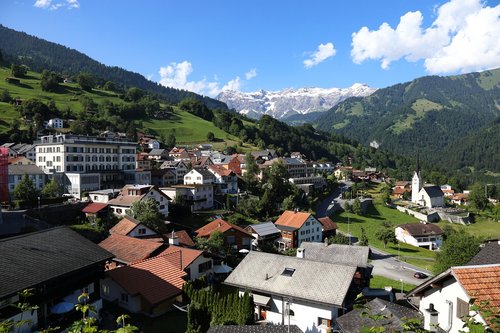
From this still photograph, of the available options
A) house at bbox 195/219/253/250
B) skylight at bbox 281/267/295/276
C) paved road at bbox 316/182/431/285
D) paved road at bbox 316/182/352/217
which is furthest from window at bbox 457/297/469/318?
paved road at bbox 316/182/352/217

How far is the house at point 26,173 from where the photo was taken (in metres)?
58.0

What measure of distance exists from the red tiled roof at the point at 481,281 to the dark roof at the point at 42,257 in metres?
19.5

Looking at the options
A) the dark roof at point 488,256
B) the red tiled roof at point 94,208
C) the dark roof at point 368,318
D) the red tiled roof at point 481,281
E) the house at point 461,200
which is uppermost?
the red tiled roof at point 481,281

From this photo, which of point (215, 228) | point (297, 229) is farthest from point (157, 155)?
point (215, 228)

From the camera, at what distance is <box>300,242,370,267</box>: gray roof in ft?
123

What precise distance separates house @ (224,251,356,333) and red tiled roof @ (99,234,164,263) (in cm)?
1013

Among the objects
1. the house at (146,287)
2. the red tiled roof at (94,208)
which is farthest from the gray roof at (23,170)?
the house at (146,287)

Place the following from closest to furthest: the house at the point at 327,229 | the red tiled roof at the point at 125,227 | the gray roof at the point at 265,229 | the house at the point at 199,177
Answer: the red tiled roof at the point at 125,227
the gray roof at the point at 265,229
the house at the point at 327,229
the house at the point at 199,177

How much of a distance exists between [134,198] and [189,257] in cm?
2218

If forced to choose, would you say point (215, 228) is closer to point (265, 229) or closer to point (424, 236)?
point (265, 229)

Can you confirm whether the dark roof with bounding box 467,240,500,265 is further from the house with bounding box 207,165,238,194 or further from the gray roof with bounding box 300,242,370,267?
the house with bounding box 207,165,238,194

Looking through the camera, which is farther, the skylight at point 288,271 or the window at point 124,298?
the window at point 124,298

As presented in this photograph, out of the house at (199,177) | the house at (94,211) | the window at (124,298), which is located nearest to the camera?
the window at (124,298)

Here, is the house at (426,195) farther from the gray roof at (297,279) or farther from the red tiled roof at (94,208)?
the gray roof at (297,279)
